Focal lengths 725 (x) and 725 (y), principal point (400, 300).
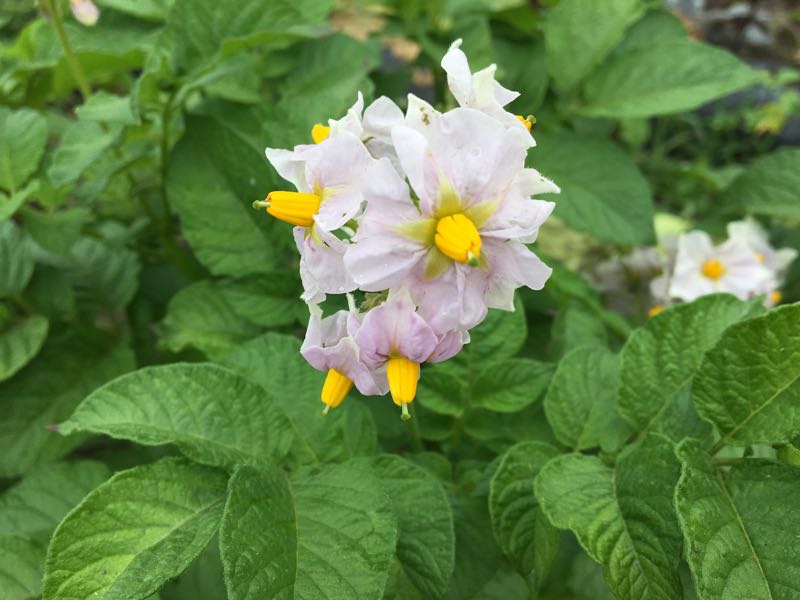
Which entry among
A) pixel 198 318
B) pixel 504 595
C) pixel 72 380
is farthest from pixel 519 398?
pixel 72 380

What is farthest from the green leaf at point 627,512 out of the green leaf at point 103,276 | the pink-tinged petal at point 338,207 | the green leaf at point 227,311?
the green leaf at point 103,276

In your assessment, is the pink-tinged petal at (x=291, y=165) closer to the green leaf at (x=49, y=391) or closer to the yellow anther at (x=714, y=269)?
the green leaf at (x=49, y=391)

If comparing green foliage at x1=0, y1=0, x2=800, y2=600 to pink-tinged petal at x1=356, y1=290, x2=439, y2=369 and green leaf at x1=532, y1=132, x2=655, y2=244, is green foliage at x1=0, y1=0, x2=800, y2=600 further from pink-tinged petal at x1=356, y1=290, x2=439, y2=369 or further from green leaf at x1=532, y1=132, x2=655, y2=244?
pink-tinged petal at x1=356, y1=290, x2=439, y2=369

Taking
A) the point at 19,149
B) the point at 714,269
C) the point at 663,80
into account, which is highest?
the point at 19,149

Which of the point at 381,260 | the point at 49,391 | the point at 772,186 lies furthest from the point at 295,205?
the point at 772,186

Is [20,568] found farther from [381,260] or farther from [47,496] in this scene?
[381,260]

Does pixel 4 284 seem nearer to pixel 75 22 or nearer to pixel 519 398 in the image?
pixel 75 22
